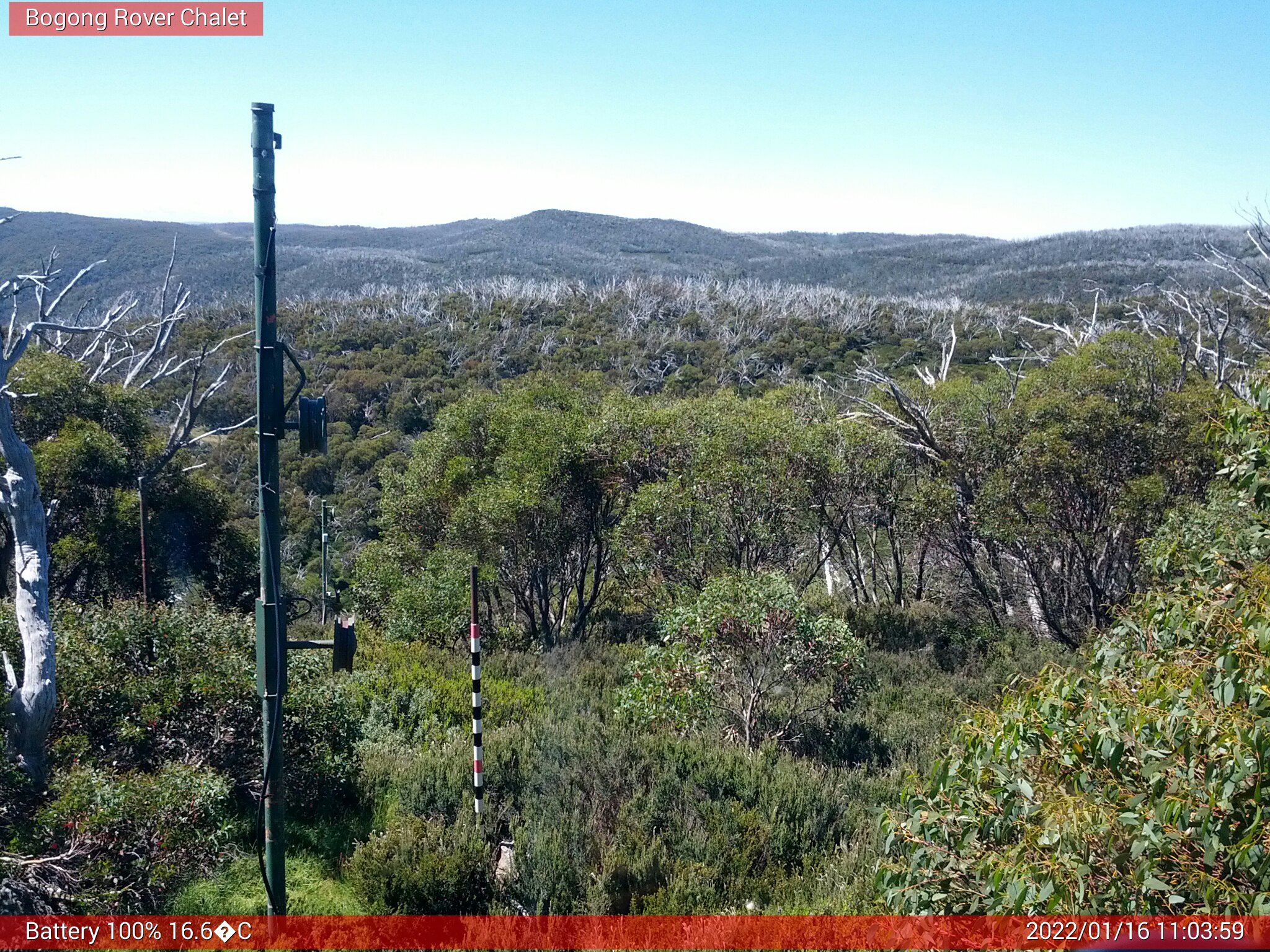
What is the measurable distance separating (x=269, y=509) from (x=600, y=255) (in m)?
85.5

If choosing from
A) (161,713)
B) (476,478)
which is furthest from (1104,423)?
(161,713)

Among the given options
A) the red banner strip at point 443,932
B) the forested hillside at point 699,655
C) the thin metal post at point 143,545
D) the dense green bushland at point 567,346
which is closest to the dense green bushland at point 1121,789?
the forested hillside at point 699,655

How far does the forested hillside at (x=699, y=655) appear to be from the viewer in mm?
3326

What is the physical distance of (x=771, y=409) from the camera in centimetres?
1315

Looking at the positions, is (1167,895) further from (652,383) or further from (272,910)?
(652,383)

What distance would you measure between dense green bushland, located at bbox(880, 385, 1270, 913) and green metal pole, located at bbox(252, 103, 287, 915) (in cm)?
280

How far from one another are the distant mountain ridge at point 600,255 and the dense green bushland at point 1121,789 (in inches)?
1871

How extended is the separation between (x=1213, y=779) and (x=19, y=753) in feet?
21.7

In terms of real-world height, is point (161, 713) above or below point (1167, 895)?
below

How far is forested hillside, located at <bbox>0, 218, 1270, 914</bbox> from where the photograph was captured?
333 centimetres

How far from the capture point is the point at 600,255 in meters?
87.4

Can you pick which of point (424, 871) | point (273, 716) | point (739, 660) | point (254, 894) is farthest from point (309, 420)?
point (739, 660)

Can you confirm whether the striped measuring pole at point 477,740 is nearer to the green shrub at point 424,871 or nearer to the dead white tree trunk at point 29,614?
the green shrub at point 424,871

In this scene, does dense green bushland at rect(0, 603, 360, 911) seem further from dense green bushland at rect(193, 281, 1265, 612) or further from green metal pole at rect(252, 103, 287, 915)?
dense green bushland at rect(193, 281, 1265, 612)
